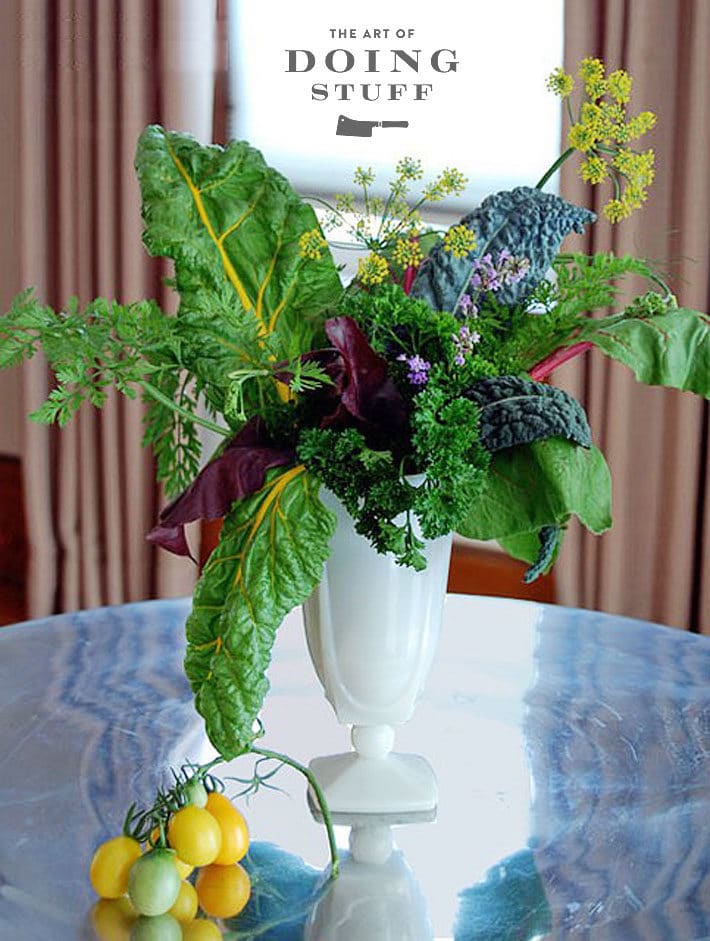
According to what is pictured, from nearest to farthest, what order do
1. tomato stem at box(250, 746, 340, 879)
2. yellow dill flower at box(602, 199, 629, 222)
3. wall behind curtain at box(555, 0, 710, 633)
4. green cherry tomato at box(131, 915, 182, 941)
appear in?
green cherry tomato at box(131, 915, 182, 941) → tomato stem at box(250, 746, 340, 879) → yellow dill flower at box(602, 199, 629, 222) → wall behind curtain at box(555, 0, 710, 633)

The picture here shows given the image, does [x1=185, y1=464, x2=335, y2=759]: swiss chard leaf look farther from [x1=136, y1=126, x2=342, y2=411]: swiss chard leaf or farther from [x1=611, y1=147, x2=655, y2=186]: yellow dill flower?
[x1=611, y1=147, x2=655, y2=186]: yellow dill flower

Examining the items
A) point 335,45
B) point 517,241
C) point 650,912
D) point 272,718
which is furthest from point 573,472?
point 335,45

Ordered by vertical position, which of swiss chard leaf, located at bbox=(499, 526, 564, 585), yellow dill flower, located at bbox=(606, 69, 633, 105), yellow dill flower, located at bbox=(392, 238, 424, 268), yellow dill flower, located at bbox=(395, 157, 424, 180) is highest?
yellow dill flower, located at bbox=(606, 69, 633, 105)

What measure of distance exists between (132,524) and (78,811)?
226 centimetres

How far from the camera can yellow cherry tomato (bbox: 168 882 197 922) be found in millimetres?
944

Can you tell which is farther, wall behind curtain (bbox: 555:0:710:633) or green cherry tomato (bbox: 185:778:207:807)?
wall behind curtain (bbox: 555:0:710:633)

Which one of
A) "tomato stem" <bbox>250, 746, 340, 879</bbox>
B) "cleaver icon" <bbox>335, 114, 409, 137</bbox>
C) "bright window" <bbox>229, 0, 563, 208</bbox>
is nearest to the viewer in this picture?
"tomato stem" <bbox>250, 746, 340, 879</bbox>

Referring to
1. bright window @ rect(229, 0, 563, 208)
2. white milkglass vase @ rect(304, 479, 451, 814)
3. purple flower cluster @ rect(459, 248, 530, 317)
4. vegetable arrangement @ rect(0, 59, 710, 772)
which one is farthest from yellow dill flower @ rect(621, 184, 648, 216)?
bright window @ rect(229, 0, 563, 208)

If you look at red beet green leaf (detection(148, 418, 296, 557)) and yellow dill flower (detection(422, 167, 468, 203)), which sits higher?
yellow dill flower (detection(422, 167, 468, 203))

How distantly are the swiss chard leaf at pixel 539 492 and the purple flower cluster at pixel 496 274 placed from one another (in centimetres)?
13

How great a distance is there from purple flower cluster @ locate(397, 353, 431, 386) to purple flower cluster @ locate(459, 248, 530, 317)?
11cm

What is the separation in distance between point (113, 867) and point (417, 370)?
1.40ft

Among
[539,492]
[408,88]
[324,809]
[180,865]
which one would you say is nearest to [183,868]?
[180,865]

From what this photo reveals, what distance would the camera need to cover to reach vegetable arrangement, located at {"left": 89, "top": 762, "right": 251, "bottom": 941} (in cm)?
92
